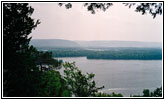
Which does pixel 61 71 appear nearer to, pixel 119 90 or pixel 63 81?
pixel 63 81

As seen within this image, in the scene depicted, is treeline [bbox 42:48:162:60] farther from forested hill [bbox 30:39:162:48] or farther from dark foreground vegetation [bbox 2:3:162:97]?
dark foreground vegetation [bbox 2:3:162:97]

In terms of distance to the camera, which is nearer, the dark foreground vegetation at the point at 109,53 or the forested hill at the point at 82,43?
the forested hill at the point at 82,43

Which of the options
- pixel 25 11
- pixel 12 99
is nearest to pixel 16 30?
pixel 25 11

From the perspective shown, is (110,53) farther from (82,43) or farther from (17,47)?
(17,47)

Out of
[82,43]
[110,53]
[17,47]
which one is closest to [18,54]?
[17,47]

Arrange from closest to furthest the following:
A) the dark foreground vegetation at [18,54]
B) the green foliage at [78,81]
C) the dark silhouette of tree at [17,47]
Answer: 1. the dark foreground vegetation at [18,54]
2. the dark silhouette of tree at [17,47]
3. the green foliage at [78,81]

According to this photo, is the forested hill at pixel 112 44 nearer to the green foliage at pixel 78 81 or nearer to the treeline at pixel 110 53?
the treeline at pixel 110 53

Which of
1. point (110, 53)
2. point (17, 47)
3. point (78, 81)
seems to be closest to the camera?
point (17, 47)

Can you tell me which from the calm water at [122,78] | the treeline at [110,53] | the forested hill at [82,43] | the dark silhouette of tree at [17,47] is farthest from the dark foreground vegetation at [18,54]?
the calm water at [122,78]

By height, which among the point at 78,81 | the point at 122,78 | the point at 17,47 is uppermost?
the point at 17,47
